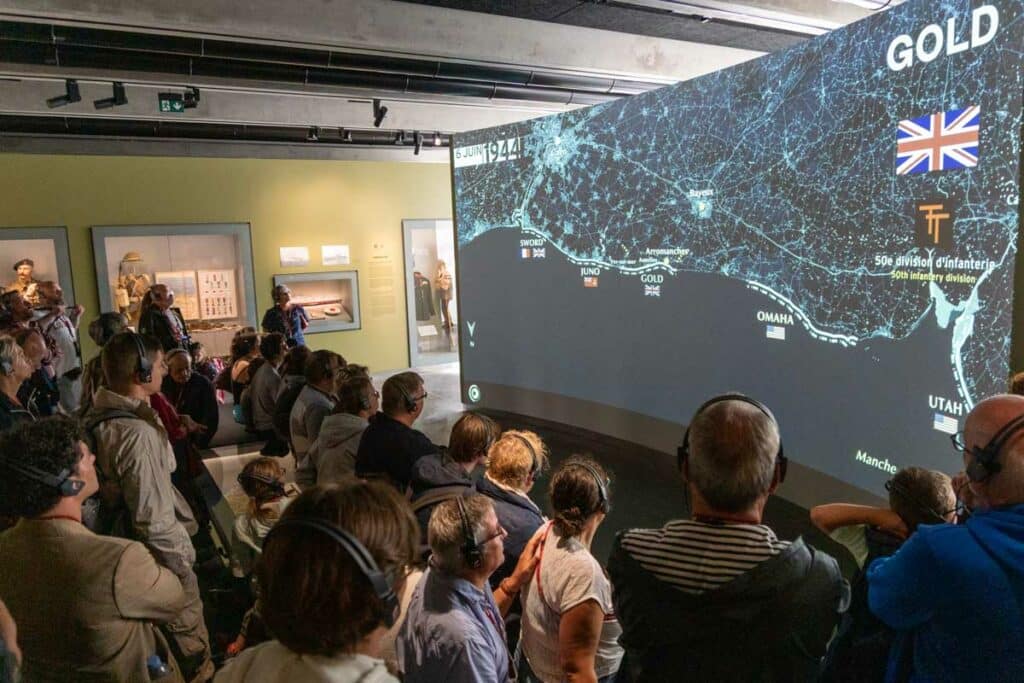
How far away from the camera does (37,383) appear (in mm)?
4781

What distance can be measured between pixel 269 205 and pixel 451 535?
396 inches

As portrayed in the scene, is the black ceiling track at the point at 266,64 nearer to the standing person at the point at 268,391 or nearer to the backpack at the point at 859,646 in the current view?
the standing person at the point at 268,391

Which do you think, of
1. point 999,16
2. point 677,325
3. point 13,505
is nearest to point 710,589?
point 13,505

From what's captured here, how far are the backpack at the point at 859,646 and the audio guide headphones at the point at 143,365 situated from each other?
2.46m

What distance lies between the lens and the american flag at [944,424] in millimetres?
4016

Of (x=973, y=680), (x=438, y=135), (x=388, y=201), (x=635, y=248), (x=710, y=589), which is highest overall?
(x=438, y=135)

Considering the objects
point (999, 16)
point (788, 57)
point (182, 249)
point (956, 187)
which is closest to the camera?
point (999, 16)

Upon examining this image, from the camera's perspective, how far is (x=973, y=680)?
1.31 m

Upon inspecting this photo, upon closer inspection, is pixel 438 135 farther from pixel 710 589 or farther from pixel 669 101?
pixel 710 589

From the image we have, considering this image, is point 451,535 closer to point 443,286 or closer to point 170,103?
point 170,103

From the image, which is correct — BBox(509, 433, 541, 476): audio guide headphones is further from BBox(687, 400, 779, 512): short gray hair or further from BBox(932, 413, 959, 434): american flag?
BBox(932, 413, 959, 434): american flag

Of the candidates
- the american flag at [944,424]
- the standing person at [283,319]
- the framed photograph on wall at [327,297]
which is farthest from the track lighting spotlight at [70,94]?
the american flag at [944,424]

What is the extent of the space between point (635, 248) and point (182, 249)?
7.39 metres

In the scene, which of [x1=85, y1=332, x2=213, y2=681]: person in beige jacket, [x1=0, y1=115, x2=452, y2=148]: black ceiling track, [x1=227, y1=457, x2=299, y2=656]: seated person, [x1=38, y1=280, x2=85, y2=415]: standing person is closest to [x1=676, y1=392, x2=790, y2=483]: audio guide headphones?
[x1=85, y1=332, x2=213, y2=681]: person in beige jacket
